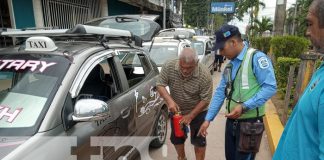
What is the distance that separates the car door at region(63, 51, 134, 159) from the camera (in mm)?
2396

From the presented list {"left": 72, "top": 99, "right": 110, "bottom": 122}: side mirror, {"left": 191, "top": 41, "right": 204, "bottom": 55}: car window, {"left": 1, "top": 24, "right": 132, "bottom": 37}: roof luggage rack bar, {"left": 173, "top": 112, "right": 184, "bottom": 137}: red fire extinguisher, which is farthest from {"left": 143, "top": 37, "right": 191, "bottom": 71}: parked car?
{"left": 72, "top": 99, "right": 110, "bottom": 122}: side mirror

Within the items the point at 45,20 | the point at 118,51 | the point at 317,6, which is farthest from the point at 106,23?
the point at 317,6

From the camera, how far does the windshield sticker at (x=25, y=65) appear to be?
2523 mm

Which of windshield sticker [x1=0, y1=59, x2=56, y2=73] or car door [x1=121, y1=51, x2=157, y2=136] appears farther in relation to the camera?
car door [x1=121, y1=51, x2=157, y2=136]

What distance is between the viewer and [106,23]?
7246mm

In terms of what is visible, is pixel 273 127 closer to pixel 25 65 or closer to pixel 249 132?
pixel 249 132

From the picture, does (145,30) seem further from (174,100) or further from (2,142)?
(2,142)

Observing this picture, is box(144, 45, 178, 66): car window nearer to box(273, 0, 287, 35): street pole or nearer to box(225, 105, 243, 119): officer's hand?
box(225, 105, 243, 119): officer's hand

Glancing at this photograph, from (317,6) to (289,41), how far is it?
851 cm

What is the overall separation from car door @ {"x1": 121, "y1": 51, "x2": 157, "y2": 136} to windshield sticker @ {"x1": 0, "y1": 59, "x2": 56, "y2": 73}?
3.76 feet

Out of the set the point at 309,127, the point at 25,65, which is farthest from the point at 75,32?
the point at 309,127

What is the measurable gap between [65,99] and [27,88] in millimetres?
360

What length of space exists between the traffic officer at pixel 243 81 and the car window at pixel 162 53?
4.47 meters

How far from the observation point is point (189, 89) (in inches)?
138
